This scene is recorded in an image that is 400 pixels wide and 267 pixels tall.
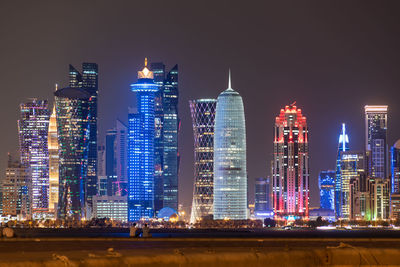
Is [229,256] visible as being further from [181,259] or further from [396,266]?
[396,266]

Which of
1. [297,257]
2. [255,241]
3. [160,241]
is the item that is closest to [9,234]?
[160,241]

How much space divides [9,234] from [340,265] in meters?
36.0

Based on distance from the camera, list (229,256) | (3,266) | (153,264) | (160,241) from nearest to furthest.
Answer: (3,266), (153,264), (229,256), (160,241)

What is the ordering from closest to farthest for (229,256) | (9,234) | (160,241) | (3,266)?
Result: (3,266) < (229,256) < (160,241) < (9,234)

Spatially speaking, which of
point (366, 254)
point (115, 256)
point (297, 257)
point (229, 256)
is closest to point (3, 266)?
point (115, 256)

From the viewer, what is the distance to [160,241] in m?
48.8

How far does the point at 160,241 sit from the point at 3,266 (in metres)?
32.8

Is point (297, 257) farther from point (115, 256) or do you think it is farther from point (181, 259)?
point (115, 256)

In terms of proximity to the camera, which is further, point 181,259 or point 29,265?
point 181,259

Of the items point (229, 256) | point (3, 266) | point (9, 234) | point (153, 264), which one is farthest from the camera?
point (9, 234)

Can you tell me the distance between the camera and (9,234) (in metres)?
52.8

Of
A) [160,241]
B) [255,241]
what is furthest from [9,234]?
[255,241]

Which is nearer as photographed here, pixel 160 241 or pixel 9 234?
pixel 160 241

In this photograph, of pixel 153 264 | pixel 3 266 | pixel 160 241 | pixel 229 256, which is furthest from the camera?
pixel 160 241
